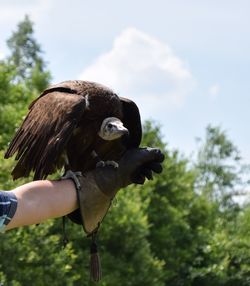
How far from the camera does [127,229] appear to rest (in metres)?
18.0

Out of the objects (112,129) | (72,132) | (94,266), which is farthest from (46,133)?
(94,266)

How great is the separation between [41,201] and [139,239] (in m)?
14.3

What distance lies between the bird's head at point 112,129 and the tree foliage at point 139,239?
18.3ft

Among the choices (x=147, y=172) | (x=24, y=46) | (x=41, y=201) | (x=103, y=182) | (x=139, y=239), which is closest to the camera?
(x=41, y=201)

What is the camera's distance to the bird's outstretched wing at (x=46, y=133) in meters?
5.14

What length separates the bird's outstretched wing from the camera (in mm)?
→ 5141

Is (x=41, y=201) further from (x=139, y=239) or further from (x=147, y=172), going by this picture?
(x=139, y=239)

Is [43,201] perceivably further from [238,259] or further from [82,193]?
[238,259]

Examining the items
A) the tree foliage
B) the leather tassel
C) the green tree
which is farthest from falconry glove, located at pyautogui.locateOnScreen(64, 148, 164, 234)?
the green tree

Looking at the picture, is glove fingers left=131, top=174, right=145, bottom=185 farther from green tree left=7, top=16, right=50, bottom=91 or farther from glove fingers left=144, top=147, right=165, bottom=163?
green tree left=7, top=16, right=50, bottom=91

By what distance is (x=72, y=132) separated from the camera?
523 centimetres

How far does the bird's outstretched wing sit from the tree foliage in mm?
5588

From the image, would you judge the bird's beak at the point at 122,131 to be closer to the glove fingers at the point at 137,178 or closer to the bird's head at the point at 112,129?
the bird's head at the point at 112,129

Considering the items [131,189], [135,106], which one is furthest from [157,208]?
[135,106]
